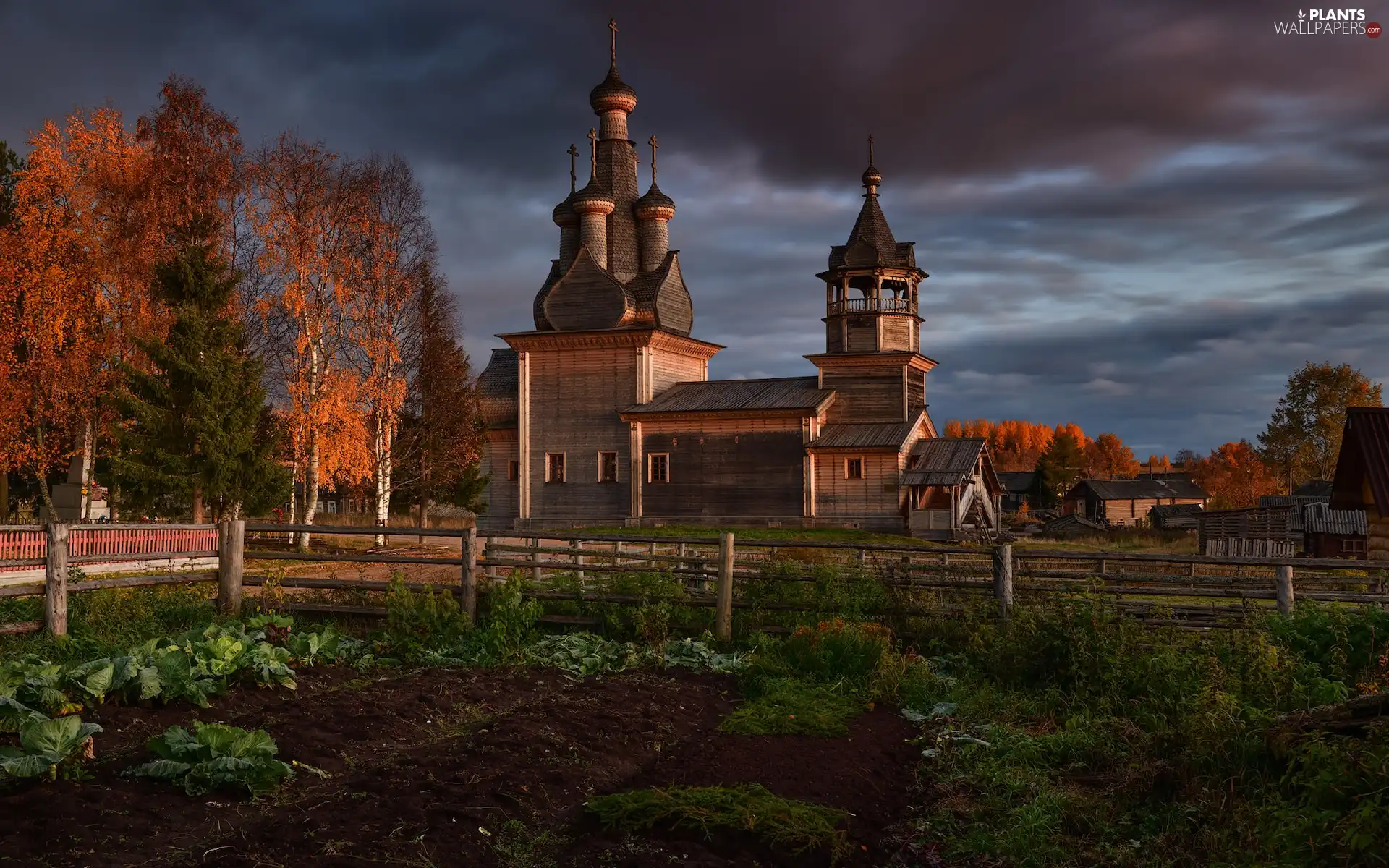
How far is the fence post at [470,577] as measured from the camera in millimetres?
13727

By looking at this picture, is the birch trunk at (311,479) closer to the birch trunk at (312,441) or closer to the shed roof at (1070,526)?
the birch trunk at (312,441)

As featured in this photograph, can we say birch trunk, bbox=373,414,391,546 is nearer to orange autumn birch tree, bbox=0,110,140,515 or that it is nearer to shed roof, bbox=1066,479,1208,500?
orange autumn birch tree, bbox=0,110,140,515

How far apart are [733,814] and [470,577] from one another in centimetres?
811

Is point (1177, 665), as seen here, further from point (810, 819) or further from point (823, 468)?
point (823, 468)

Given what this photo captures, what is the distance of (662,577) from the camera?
13.6 m

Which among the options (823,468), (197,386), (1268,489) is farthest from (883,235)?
(1268,489)

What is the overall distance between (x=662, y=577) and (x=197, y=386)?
16.9m

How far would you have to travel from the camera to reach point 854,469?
36.7 meters

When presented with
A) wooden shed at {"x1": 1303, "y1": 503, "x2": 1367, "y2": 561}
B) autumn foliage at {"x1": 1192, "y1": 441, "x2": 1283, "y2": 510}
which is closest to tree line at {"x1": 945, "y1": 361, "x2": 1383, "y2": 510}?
autumn foliage at {"x1": 1192, "y1": 441, "x2": 1283, "y2": 510}

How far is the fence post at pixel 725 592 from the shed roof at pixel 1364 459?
47.2 ft

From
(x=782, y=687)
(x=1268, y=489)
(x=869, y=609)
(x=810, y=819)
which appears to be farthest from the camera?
(x=1268, y=489)

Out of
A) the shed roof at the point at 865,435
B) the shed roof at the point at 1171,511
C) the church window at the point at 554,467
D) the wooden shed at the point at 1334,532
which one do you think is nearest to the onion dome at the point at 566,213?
the church window at the point at 554,467

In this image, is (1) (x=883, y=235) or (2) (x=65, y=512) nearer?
(2) (x=65, y=512)

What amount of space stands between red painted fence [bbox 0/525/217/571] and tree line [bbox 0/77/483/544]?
7.90m
